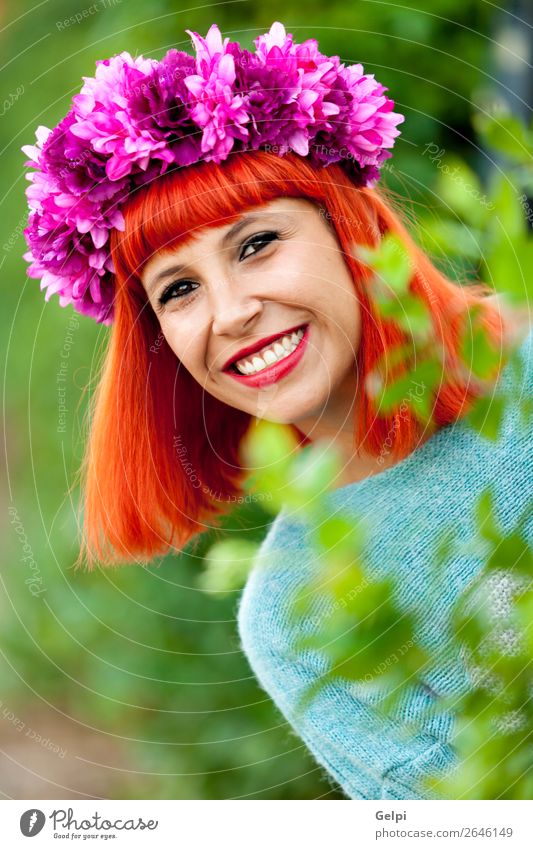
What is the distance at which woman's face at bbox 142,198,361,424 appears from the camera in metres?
0.71

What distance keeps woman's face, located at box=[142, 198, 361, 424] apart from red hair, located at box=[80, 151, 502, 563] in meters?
0.01

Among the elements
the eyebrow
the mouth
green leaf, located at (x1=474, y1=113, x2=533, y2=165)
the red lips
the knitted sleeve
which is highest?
the eyebrow

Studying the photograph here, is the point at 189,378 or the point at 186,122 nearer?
the point at 186,122

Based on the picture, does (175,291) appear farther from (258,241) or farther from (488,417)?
(488,417)

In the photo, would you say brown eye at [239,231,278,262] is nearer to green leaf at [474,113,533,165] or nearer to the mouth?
the mouth

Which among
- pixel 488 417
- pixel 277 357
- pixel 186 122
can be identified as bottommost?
pixel 488 417

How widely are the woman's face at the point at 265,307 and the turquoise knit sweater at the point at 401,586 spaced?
0.33 ft

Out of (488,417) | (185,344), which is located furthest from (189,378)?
(488,417)

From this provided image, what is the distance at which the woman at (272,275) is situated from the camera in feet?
2.30

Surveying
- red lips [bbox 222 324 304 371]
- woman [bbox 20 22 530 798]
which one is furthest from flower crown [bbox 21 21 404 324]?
red lips [bbox 222 324 304 371]

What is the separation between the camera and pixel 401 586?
2.39 feet

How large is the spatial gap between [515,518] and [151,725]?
3.19 feet

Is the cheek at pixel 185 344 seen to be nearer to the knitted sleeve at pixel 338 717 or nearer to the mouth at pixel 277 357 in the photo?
the mouth at pixel 277 357

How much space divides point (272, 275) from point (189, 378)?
0.16 m
